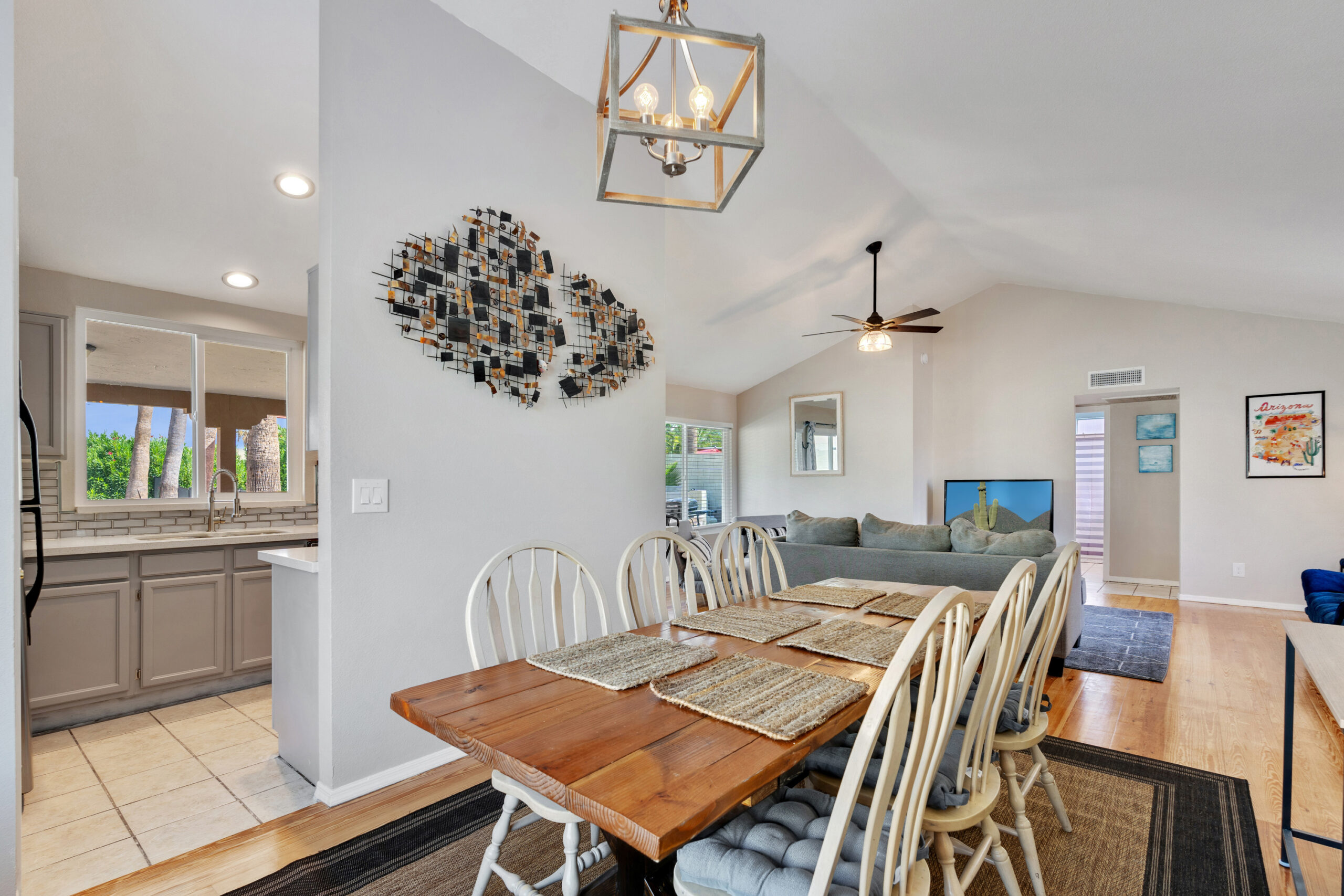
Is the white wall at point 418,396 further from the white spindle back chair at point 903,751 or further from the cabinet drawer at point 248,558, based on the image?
the white spindle back chair at point 903,751

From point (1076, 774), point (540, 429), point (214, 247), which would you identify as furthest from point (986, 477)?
point (214, 247)

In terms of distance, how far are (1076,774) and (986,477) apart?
15.9 ft

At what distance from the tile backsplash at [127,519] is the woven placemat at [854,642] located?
10.8ft

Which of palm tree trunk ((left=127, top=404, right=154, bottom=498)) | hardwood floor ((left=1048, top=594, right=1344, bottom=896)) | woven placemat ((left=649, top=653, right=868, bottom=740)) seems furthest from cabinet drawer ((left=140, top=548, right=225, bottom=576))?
hardwood floor ((left=1048, top=594, right=1344, bottom=896))

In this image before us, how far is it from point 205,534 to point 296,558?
66.0 inches

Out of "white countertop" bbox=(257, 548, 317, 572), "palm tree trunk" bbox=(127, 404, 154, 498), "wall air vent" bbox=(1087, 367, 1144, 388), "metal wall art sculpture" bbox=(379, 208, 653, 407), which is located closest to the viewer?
"white countertop" bbox=(257, 548, 317, 572)

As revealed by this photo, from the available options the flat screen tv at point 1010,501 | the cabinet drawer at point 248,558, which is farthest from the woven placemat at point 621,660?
the flat screen tv at point 1010,501

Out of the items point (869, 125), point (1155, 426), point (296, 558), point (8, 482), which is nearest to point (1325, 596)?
point (1155, 426)

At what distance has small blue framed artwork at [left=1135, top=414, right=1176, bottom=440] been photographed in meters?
6.74

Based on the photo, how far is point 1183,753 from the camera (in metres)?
2.61

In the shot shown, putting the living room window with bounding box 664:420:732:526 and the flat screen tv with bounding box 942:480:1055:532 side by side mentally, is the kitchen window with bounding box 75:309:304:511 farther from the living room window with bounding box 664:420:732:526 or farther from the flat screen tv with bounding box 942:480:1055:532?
the flat screen tv with bounding box 942:480:1055:532

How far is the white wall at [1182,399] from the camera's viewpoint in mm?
5254

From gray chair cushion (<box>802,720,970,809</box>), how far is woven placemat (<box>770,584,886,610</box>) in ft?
1.59

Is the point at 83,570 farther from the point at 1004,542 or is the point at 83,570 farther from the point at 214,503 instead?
the point at 1004,542
